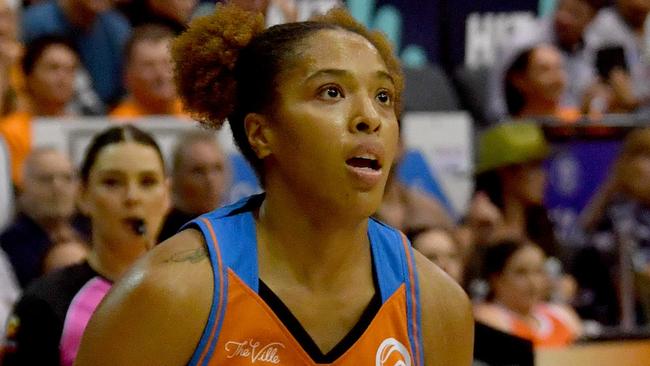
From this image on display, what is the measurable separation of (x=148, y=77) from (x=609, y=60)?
2.84 metres

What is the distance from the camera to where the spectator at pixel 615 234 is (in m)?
5.59

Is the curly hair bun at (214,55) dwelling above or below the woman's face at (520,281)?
above

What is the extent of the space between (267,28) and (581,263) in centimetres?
362

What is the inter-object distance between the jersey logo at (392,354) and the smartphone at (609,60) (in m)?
4.99

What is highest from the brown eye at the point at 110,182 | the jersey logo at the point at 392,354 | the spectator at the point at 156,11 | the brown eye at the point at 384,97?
the spectator at the point at 156,11

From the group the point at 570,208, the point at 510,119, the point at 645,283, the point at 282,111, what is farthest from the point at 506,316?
the point at 282,111

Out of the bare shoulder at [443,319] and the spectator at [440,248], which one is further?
the spectator at [440,248]

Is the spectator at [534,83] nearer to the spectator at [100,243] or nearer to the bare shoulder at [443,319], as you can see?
the spectator at [100,243]

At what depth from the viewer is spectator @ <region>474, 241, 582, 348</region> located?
194 inches

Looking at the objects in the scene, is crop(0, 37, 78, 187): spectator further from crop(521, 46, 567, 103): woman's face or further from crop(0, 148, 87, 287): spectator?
crop(521, 46, 567, 103): woman's face

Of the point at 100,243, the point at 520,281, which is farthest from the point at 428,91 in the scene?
the point at 100,243

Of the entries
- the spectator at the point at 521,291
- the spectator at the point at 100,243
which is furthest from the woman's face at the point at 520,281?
the spectator at the point at 100,243

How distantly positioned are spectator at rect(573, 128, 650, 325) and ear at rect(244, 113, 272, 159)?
344 centimetres

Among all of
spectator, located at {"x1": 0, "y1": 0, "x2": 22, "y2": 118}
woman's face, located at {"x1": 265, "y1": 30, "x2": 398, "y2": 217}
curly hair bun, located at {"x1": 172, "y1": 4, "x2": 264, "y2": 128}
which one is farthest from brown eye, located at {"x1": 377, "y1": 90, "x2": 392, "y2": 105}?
spectator, located at {"x1": 0, "y1": 0, "x2": 22, "y2": 118}
